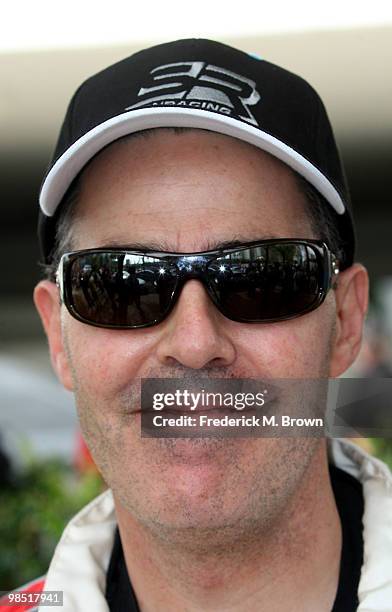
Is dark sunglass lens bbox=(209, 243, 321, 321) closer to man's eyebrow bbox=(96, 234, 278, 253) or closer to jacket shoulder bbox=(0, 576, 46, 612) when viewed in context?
man's eyebrow bbox=(96, 234, 278, 253)

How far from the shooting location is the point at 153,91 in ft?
4.11

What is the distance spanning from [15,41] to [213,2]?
85 cm

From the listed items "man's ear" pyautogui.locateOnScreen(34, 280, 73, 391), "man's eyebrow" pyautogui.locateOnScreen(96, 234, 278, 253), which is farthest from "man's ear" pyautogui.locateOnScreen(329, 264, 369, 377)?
"man's ear" pyautogui.locateOnScreen(34, 280, 73, 391)

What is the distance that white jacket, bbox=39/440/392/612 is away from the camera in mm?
1197

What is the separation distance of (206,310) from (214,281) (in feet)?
0.17

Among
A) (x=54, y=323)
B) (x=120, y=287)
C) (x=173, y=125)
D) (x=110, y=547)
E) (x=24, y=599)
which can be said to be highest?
(x=173, y=125)

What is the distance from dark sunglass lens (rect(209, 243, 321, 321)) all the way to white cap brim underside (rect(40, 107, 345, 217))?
0.16 m

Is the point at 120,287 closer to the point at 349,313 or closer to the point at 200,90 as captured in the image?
the point at 200,90

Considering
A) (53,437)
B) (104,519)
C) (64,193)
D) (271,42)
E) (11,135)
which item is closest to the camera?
(64,193)

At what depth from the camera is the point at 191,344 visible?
3.73 ft

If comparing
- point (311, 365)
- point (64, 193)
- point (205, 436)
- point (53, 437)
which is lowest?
point (53, 437)

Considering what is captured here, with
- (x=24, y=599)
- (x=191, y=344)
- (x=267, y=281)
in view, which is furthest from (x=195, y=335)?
(x=24, y=599)

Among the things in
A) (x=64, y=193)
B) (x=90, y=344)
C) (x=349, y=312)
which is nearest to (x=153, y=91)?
(x=64, y=193)

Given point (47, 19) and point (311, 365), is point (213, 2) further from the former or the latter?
point (311, 365)
